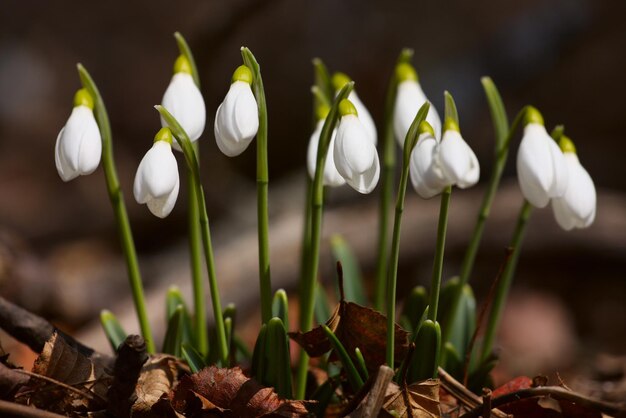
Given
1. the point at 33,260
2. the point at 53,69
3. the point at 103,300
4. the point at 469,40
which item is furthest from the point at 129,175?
the point at 469,40

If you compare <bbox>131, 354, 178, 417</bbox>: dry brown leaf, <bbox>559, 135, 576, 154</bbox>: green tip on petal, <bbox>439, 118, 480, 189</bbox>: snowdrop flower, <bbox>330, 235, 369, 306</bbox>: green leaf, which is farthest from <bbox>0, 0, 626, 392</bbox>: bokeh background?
<bbox>439, 118, 480, 189</bbox>: snowdrop flower

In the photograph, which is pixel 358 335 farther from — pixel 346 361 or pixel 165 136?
pixel 165 136

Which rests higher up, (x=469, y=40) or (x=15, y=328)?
(x=469, y=40)

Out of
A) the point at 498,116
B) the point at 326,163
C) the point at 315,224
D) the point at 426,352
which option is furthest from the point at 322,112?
the point at 426,352

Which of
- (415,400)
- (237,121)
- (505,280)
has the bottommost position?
(415,400)

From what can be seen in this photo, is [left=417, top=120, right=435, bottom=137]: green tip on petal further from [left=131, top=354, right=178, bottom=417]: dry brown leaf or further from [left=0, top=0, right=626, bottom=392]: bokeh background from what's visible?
[left=0, top=0, right=626, bottom=392]: bokeh background

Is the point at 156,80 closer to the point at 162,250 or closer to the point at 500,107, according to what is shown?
the point at 162,250

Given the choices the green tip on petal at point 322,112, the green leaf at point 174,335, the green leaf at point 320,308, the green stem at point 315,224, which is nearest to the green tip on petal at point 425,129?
the green stem at point 315,224
